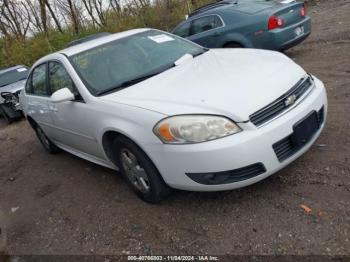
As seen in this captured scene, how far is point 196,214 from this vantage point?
3133mm

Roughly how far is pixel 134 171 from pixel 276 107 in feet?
4.55

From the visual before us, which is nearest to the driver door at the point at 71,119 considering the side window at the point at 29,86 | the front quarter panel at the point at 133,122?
the front quarter panel at the point at 133,122

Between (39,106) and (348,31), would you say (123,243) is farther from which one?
(348,31)

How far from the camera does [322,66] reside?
6.39 metres

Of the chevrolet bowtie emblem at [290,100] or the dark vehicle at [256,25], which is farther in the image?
the dark vehicle at [256,25]

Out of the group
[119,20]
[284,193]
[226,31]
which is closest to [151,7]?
[119,20]

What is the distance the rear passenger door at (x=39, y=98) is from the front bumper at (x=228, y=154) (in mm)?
2359

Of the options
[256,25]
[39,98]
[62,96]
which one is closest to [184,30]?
[256,25]

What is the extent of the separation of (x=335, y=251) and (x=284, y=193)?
0.76 metres

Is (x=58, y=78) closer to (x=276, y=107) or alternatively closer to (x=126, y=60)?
(x=126, y=60)

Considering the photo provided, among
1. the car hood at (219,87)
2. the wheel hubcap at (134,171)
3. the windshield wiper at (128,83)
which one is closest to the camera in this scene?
the car hood at (219,87)

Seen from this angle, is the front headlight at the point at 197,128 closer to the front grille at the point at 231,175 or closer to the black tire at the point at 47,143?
the front grille at the point at 231,175

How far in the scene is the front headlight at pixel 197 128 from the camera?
269cm

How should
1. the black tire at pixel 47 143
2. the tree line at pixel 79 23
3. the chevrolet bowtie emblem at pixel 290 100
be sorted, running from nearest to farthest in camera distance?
1. the chevrolet bowtie emblem at pixel 290 100
2. the black tire at pixel 47 143
3. the tree line at pixel 79 23
